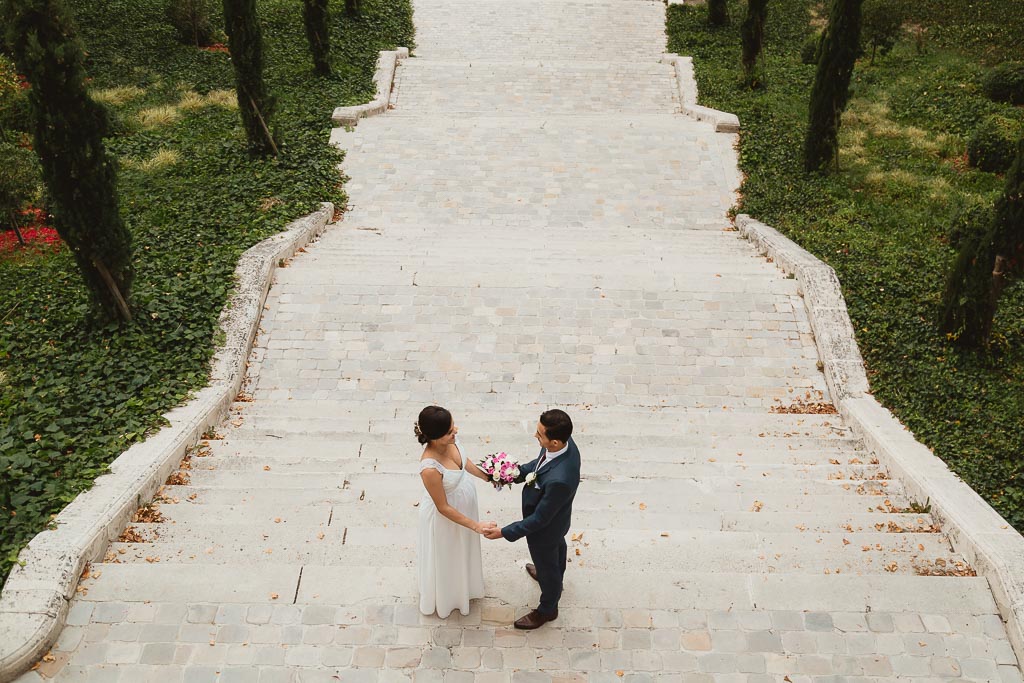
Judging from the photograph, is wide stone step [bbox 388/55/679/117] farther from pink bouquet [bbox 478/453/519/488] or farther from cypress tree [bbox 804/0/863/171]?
pink bouquet [bbox 478/453/519/488]

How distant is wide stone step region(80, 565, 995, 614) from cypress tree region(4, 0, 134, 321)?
4530 millimetres

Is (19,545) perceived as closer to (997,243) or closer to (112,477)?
(112,477)

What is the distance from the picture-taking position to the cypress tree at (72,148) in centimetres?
771

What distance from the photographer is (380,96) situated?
19031 millimetres

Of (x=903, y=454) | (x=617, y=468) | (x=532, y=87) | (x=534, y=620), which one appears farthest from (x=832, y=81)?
(x=534, y=620)

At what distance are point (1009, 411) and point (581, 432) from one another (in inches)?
191

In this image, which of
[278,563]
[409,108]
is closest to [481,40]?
[409,108]

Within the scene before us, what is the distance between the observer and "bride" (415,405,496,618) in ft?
15.4

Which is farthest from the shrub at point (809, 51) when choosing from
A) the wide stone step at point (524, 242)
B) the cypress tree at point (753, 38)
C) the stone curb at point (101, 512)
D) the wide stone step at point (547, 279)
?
the stone curb at point (101, 512)

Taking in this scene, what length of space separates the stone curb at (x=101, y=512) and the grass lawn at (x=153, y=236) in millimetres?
216

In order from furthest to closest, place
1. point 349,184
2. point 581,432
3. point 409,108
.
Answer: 1. point 409,108
2. point 349,184
3. point 581,432

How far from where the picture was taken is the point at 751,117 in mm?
17812

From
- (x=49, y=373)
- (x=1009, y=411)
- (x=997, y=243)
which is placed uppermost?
(x=997, y=243)

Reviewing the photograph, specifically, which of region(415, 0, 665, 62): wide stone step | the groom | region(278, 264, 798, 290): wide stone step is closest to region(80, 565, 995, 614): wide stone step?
the groom
